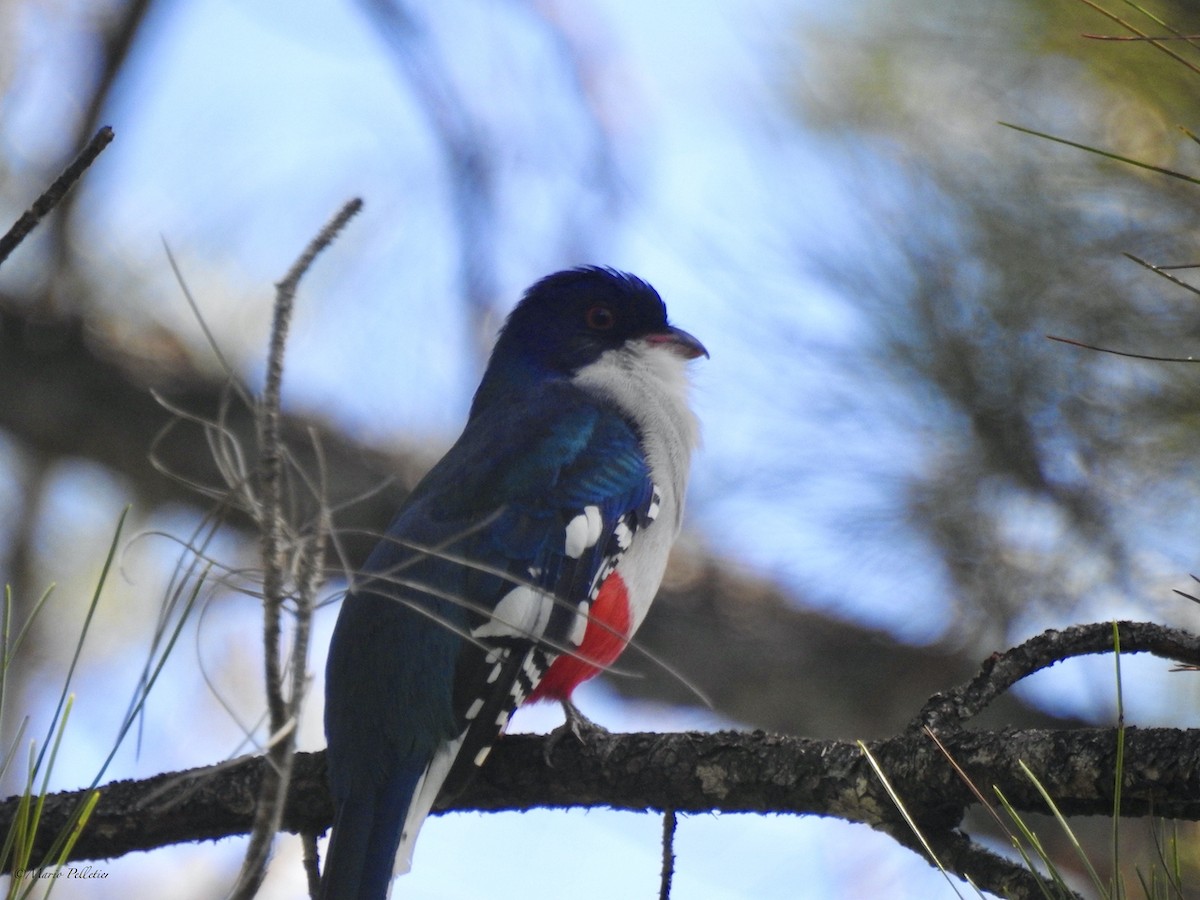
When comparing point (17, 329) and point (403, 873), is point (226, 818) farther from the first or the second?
point (17, 329)

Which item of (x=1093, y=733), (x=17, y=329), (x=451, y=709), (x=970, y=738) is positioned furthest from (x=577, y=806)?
(x=17, y=329)

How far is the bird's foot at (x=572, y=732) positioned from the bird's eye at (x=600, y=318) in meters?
1.83

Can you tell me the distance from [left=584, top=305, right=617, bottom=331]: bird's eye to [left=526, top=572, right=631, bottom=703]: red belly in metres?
1.32

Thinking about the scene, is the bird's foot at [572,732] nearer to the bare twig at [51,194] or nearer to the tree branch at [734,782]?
the tree branch at [734,782]

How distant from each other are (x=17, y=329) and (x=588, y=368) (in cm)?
215

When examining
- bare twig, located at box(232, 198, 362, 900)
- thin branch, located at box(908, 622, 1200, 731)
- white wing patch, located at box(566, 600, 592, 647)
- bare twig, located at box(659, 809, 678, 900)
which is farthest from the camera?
white wing patch, located at box(566, 600, 592, 647)

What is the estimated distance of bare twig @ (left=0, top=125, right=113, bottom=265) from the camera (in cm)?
163

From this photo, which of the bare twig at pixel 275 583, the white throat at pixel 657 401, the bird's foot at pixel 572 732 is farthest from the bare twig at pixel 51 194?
the white throat at pixel 657 401

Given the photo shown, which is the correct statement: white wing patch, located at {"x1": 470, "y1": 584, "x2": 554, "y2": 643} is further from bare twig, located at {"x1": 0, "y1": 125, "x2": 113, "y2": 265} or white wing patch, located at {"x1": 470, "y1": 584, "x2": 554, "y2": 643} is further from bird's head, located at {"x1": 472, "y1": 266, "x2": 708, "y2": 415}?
bare twig, located at {"x1": 0, "y1": 125, "x2": 113, "y2": 265}

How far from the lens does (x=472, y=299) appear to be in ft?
19.8

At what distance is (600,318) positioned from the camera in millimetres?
4902

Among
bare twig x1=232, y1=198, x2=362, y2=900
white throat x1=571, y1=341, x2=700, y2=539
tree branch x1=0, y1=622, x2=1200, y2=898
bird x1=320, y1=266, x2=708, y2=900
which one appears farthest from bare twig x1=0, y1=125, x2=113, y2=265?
white throat x1=571, y1=341, x2=700, y2=539

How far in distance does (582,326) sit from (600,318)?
7 cm

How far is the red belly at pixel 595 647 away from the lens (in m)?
3.62
